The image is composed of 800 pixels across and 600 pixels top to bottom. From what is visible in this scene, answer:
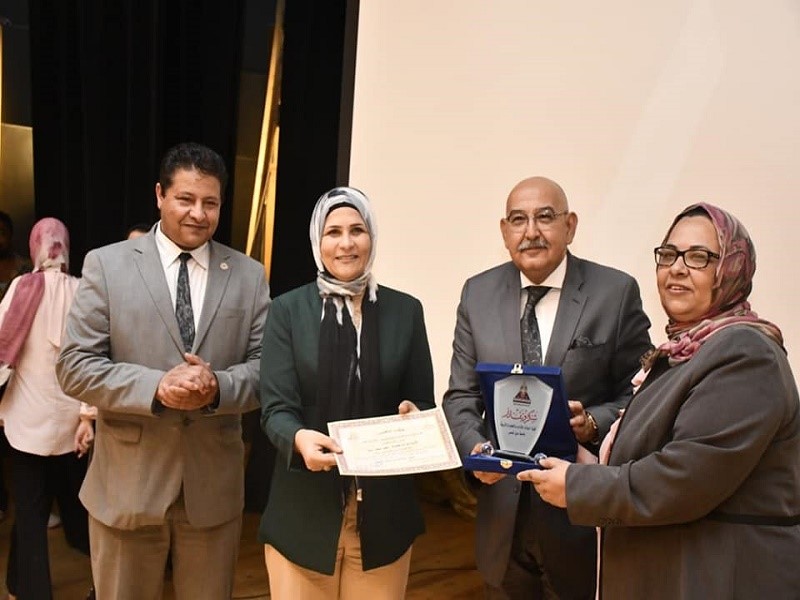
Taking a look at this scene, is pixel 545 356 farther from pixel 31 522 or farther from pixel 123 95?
pixel 123 95

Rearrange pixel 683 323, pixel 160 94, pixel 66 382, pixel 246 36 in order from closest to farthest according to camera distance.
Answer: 1. pixel 683 323
2. pixel 66 382
3. pixel 160 94
4. pixel 246 36

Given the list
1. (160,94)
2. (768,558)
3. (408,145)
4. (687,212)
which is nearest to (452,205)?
(408,145)

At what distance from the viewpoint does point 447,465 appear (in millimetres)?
1826

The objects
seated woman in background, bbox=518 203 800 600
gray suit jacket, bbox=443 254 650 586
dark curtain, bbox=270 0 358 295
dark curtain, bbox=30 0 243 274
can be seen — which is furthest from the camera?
dark curtain, bbox=30 0 243 274

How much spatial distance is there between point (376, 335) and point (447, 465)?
38 centimetres

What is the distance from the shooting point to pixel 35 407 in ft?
10.7

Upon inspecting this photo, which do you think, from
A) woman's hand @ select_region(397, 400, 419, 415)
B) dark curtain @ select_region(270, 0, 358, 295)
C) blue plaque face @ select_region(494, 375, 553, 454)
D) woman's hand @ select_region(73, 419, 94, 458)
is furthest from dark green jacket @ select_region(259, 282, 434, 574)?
dark curtain @ select_region(270, 0, 358, 295)

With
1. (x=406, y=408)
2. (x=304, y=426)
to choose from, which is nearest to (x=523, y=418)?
(x=406, y=408)

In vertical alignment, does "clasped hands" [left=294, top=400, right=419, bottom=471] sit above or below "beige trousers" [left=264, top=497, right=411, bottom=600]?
above

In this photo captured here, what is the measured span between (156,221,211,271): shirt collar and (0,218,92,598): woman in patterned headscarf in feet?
3.74

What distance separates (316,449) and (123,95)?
11.6ft

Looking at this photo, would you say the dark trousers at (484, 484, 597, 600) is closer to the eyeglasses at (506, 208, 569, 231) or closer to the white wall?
the eyeglasses at (506, 208, 569, 231)

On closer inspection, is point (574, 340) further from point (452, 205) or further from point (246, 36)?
point (246, 36)

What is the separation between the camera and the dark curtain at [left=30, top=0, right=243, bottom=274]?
15.0 feet
